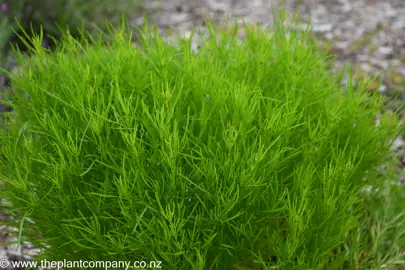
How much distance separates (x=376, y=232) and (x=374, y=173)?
343 millimetres

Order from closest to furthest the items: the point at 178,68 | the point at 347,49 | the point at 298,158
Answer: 1. the point at 298,158
2. the point at 178,68
3. the point at 347,49

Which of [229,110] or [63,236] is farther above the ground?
[229,110]

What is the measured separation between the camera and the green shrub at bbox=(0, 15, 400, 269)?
1771 millimetres

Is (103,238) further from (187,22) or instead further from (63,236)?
(187,22)

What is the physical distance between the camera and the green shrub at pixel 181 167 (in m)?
1.77

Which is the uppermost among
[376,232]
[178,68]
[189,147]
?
[178,68]

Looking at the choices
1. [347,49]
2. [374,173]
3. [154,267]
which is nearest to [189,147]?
[154,267]

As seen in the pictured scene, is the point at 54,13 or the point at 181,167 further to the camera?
the point at 54,13

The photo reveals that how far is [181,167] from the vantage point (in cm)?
189

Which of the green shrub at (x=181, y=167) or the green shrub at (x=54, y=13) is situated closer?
the green shrub at (x=181, y=167)

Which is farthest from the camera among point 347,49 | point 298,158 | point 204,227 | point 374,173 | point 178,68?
point 347,49

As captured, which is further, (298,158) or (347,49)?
(347,49)

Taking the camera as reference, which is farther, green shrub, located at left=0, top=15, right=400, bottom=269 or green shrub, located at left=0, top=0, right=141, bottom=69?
green shrub, located at left=0, top=0, right=141, bottom=69

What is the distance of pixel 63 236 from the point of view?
2.02m
